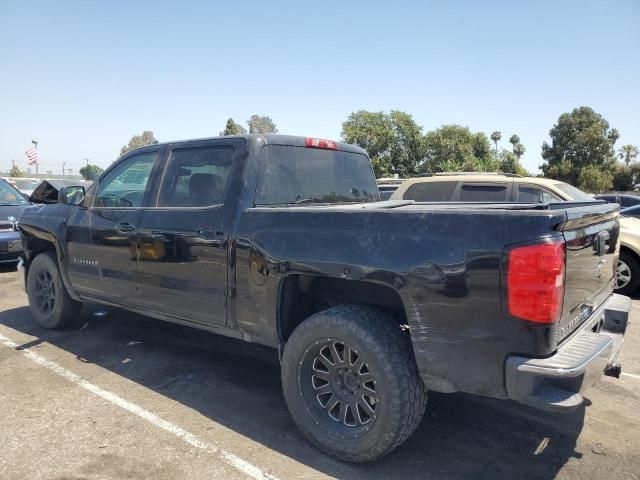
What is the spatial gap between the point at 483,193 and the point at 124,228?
202 inches

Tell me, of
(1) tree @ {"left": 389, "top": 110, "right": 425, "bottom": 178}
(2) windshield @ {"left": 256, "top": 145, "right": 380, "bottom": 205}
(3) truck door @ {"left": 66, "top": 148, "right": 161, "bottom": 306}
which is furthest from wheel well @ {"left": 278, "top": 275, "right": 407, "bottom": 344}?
(1) tree @ {"left": 389, "top": 110, "right": 425, "bottom": 178}

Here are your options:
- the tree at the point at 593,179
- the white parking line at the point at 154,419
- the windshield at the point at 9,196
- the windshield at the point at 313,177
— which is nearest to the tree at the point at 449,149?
the tree at the point at 593,179

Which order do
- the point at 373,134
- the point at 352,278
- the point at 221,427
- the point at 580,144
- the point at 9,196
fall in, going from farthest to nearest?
the point at 580,144 → the point at 373,134 → the point at 9,196 → the point at 221,427 → the point at 352,278

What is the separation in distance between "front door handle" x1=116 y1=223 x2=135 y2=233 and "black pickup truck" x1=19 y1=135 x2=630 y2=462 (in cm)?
2

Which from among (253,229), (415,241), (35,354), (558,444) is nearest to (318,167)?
(253,229)

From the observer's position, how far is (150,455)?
9.48 ft

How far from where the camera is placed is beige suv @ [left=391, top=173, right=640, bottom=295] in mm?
6855

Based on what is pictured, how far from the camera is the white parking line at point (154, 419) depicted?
2.77 meters

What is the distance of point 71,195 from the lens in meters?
4.88

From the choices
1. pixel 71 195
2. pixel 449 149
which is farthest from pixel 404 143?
pixel 71 195

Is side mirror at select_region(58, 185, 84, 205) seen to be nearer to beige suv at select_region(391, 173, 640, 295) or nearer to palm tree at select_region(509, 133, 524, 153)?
beige suv at select_region(391, 173, 640, 295)

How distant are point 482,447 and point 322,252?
162 centimetres

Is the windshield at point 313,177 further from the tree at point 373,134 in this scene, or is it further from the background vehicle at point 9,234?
the tree at point 373,134

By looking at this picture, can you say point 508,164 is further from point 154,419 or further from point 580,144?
point 154,419
